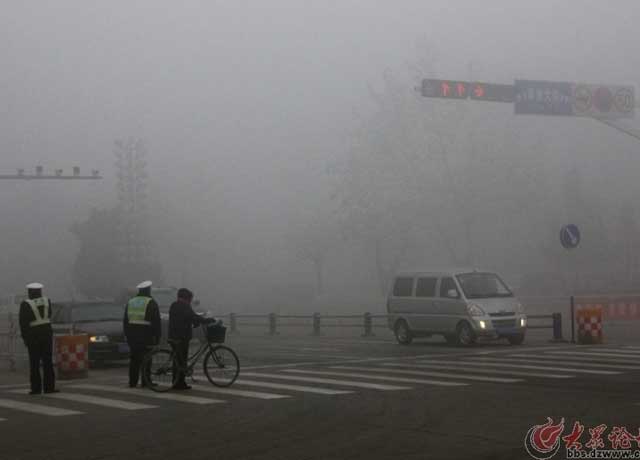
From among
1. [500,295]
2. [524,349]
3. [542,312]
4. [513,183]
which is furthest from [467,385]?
[513,183]

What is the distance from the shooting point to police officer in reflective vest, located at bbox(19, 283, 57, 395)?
53.9 ft

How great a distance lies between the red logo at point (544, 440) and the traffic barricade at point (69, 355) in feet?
34.4

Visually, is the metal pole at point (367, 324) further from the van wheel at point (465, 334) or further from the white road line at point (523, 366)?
the white road line at point (523, 366)

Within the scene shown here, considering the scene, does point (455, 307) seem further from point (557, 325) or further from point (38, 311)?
point (38, 311)

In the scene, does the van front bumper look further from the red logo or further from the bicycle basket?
the red logo

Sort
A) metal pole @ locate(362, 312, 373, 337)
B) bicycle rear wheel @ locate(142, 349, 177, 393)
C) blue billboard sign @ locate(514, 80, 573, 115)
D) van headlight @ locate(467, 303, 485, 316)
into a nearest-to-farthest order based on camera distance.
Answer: bicycle rear wheel @ locate(142, 349, 177, 393) → van headlight @ locate(467, 303, 485, 316) → metal pole @ locate(362, 312, 373, 337) → blue billboard sign @ locate(514, 80, 573, 115)

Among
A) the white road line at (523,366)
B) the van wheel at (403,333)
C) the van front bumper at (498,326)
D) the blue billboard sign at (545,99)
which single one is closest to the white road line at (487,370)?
the white road line at (523,366)

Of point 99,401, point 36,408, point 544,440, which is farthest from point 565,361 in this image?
point 36,408

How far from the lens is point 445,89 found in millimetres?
35344

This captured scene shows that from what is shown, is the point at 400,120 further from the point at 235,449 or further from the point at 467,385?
the point at 235,449

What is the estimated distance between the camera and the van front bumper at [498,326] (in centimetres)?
2611

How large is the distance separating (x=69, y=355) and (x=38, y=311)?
279 cm

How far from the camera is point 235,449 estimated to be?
10305mm

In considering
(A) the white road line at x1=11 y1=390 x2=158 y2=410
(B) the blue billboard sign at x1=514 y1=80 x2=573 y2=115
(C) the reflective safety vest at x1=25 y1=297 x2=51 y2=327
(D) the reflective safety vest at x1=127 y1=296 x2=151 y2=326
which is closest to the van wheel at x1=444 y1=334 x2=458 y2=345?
(D) the reflective safety vest at x1=127 y1=296 x2=151 y2=326
